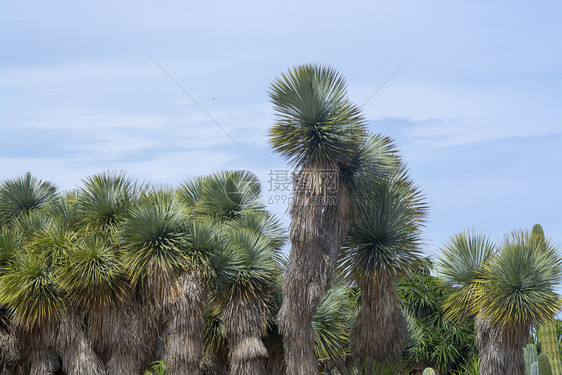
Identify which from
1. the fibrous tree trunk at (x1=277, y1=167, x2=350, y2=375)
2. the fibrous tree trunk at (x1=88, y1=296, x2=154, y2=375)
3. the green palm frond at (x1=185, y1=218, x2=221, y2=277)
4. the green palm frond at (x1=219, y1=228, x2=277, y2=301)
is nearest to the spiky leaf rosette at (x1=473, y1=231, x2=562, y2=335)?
the fibrous tree trunk at (x1=277, y1=167, x2=350, y2=375)

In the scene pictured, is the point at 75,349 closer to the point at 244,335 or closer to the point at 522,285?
the point at 244,335

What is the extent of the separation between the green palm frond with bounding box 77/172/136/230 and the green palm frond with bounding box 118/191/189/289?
104 centimetres

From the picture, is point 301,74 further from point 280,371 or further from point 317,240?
point 280,371

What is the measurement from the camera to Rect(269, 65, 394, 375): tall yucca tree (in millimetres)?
19594

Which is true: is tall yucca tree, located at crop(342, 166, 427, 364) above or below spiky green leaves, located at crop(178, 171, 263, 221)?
below

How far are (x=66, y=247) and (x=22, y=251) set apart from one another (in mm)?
2171

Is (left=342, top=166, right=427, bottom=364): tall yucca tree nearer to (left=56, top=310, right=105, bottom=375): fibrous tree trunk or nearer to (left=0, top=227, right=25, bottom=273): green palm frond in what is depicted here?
(left=56, top=310, right=105, bottom=375): fibrous tree trunk

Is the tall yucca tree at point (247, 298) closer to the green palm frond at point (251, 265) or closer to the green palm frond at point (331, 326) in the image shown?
the green palm frond at point (251, 265)

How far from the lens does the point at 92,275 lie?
2078 centimetres

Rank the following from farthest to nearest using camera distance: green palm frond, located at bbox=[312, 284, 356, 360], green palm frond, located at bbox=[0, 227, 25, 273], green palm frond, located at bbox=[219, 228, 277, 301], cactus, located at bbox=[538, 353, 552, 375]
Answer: green palm frond, located at bbox=[0, 227, 25, 273], green palm frond, located at bbox=[312, 284, 356, 360], green palm frond, located at bbox=[219, 228, 277, 301], cactus, located at bbox=[538, 353, 552, 375]

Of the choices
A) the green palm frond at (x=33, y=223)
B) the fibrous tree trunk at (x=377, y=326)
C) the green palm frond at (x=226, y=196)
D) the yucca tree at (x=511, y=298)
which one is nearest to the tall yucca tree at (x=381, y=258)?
the fibrous tree trunk at (x=377, y=326)

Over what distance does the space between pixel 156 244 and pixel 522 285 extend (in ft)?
33.8

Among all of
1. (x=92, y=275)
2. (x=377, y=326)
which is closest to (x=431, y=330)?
(x=377, y=326)

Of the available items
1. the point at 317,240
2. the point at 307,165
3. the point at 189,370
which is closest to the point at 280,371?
the point at 189,370
